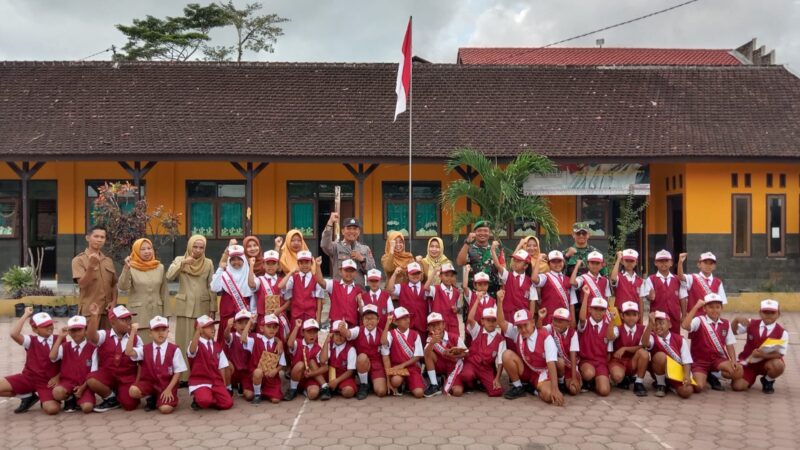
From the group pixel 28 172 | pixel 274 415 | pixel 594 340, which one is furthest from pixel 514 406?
pixel 28 172

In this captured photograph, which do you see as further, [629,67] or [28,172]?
[629,67]

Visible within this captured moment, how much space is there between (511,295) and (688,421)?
2.17 metres

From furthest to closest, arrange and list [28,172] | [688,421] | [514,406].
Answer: [28,172] < [514,406] < [688,421]

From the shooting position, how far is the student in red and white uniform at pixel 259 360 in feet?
22.9

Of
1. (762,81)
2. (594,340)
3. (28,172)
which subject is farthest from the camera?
(762,81)

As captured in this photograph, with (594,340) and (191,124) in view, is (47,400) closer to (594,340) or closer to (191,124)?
(594,340)

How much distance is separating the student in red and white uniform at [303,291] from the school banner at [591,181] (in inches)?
372

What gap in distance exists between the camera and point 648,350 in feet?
24.0

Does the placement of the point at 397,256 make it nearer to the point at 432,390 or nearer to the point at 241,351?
the point at 432,390

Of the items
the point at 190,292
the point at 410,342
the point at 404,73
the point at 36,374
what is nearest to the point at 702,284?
the point at 410,342

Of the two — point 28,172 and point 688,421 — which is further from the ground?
point 28,172

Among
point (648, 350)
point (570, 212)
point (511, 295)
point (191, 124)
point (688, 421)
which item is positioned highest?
point (191, 124)

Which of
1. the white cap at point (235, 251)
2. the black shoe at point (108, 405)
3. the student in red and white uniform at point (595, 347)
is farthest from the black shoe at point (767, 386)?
the black shoe at point (108, 405)

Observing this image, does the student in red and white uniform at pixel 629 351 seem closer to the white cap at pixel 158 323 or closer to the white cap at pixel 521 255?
the white cap at pixel 521 255
